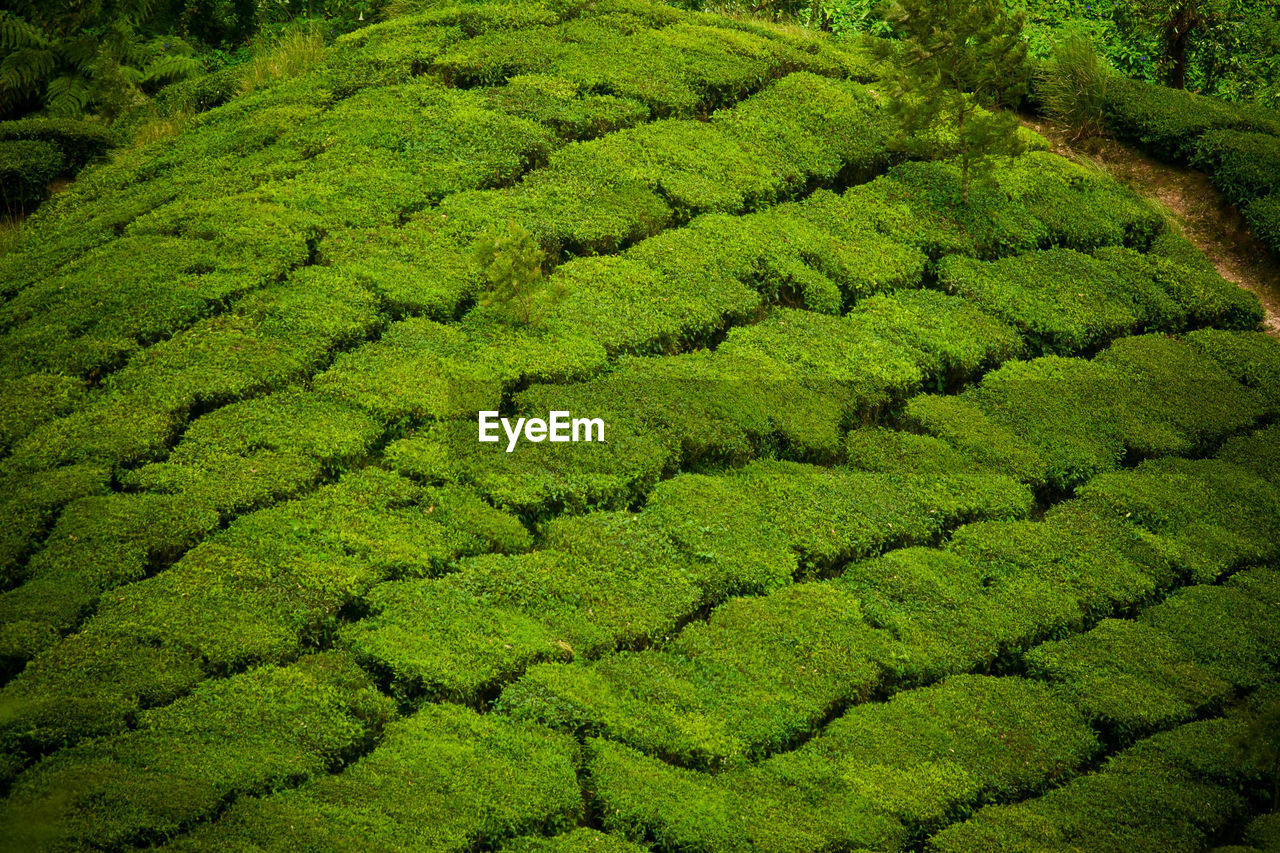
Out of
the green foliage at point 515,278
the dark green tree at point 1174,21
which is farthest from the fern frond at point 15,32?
the dark green tree at point 1174,21

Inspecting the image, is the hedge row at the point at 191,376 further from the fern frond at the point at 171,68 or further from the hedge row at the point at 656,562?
the fern frond at the point at 171,68

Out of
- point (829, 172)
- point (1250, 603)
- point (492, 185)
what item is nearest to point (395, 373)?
point (492, 185)

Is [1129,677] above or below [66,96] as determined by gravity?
below

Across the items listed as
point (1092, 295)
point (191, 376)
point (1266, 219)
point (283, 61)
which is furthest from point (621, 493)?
point (283, 61)

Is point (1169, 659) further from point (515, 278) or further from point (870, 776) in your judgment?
point (515, 278)

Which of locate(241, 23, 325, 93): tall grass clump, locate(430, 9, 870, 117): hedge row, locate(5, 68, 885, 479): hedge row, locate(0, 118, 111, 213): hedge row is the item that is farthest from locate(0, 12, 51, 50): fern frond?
locate(430, 9, 870, 117): hedge row

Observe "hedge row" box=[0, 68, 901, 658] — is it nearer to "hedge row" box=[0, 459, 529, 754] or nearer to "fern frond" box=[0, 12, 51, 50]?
"hedge row" box=[0, 459, 529, 754]
